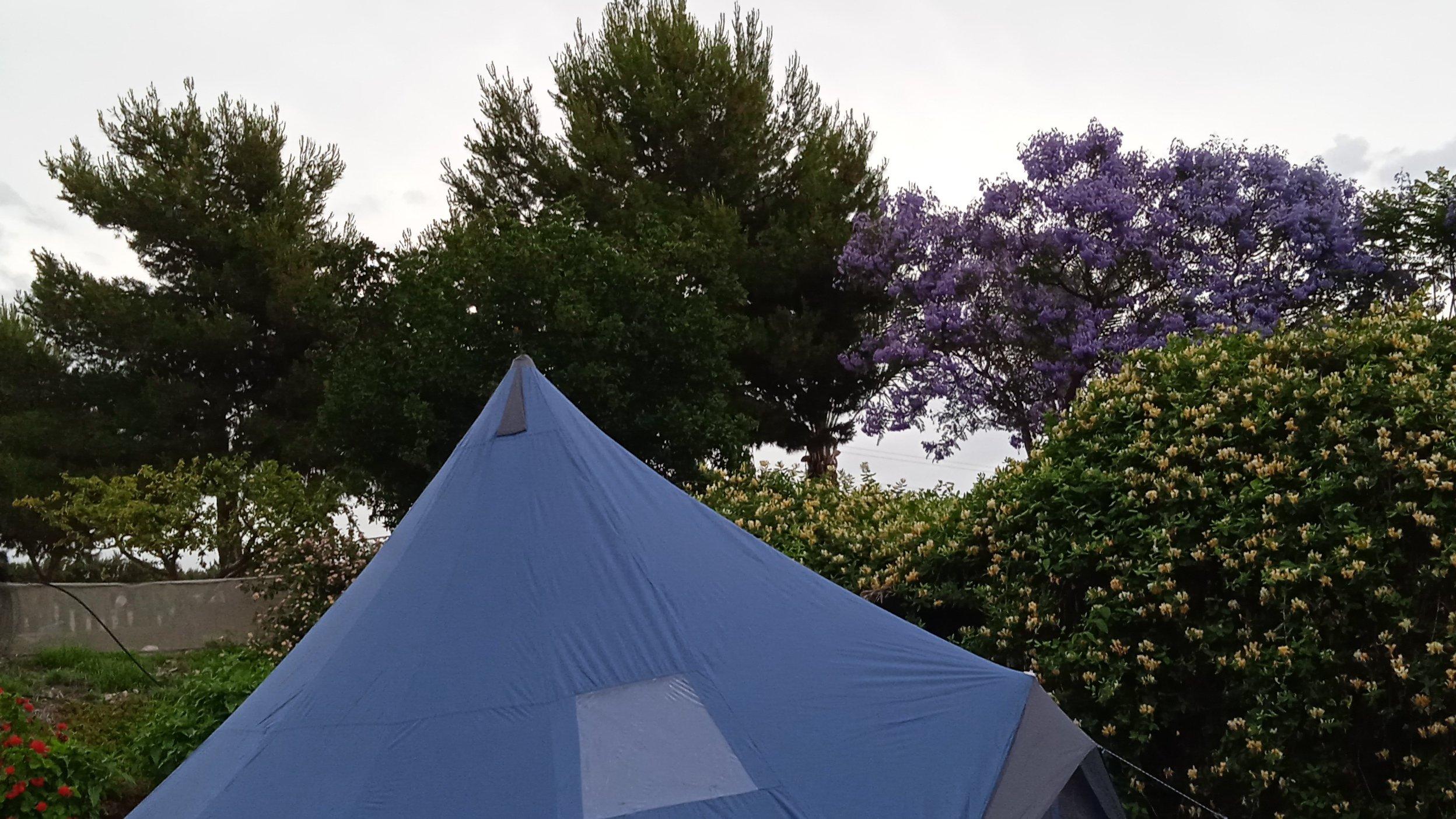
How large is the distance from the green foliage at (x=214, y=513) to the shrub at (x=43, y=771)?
43.4ft

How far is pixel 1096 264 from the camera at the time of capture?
80.5 feet

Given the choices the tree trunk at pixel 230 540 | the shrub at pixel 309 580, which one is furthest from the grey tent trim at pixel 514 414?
the tree trunk at pixel 230 540

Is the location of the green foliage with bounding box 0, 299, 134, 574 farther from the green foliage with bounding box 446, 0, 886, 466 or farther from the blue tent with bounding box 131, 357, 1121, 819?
the blue tent with bounding box 131, 357, 1121, 819

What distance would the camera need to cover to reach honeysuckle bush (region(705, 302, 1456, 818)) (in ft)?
21.2

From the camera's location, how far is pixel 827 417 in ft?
95.7

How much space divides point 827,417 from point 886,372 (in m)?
2.01

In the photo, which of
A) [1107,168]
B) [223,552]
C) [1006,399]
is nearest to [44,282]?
[223,552]

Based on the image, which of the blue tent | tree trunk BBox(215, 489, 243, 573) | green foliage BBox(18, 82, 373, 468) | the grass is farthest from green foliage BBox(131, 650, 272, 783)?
green foliage BBox(18, 82, 373, 468)

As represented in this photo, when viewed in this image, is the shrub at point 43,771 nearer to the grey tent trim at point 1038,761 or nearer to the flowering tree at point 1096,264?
the grey tent trim at point 1038,761

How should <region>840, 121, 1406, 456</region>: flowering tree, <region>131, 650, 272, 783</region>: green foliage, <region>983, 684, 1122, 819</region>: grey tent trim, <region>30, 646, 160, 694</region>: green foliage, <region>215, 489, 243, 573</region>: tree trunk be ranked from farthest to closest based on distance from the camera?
<region>840, 121, 1406, 456</region>: flowering tree → <region>215, 489, 243, 573</region>: tree trunk → <region>30, 646, 160, 694</region>: green foliage → <region>131, 650, 272, 783</region>: green foliage → <region>983, 684, 1122, 819</region>: grey tent trim

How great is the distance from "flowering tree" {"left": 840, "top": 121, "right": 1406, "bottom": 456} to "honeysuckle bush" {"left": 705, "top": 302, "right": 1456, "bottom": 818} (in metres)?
16.7

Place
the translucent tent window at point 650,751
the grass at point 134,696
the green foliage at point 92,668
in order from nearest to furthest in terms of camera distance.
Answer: the translucent tent window at point 650,751, the grass at point 134,696, the green foliage at point 92,668

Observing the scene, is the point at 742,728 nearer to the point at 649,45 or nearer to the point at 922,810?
the point at 922,810

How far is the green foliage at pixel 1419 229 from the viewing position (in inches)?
1008
